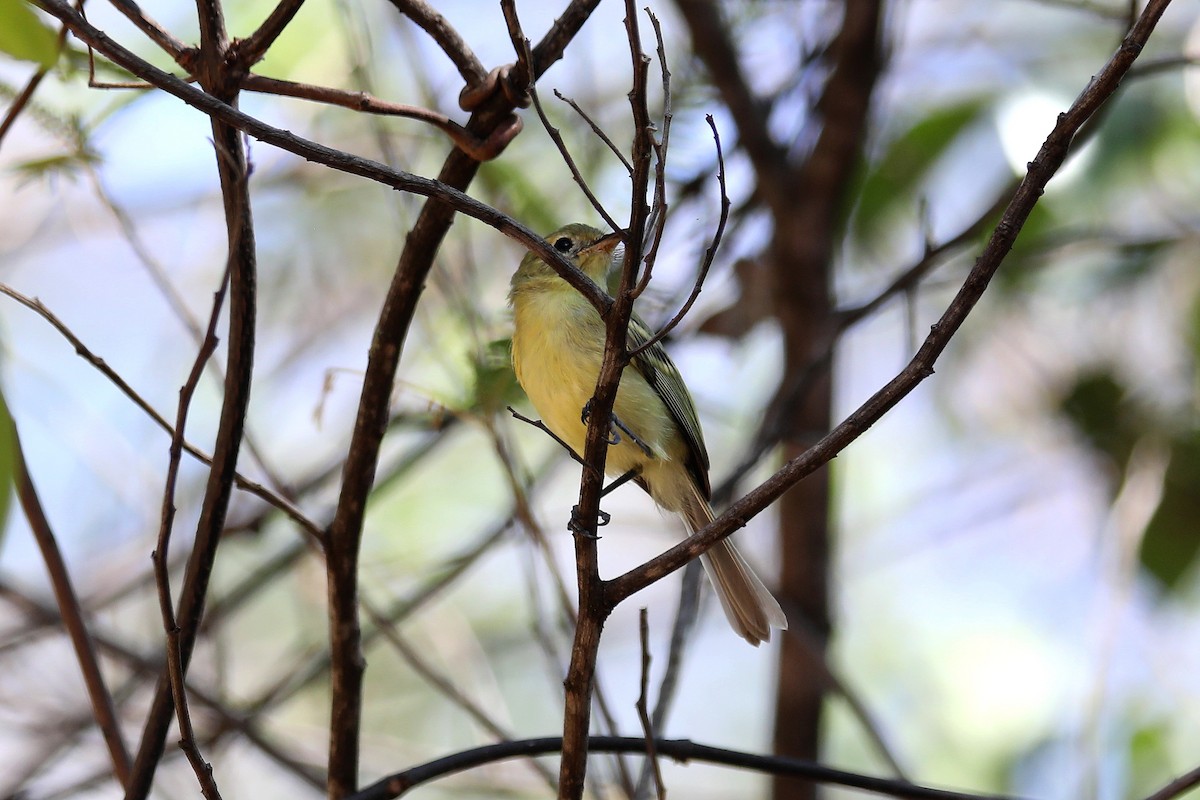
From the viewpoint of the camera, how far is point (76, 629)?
211 cm

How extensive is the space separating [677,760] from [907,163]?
298cm

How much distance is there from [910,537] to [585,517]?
12.5 ft

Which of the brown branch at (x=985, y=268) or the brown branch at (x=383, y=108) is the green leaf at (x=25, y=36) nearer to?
the brown branch at (x=383, y=108)

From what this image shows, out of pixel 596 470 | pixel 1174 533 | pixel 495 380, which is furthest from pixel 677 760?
pixel 1174 533

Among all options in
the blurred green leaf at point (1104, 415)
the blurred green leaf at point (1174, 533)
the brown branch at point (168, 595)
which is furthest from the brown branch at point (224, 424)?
the blurred green leaf at point (1104, 415)

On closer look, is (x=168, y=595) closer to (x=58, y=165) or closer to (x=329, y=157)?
(x=329, y=157)

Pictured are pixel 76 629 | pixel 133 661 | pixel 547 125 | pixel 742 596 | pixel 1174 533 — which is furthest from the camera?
pixel 1174 533

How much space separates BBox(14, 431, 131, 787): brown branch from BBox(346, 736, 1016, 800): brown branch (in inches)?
17.8

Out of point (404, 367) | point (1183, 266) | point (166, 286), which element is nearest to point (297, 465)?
point (404, 367)

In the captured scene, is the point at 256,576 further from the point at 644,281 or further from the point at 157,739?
the point at 644,281

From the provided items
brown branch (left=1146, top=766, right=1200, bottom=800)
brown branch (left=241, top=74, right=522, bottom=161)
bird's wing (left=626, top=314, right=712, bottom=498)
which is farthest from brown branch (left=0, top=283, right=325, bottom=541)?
brown branch (left=1146, top=766, right=1200, bottom=800)

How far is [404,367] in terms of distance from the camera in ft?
12.6

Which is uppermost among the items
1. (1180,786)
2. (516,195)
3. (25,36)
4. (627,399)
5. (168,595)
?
(516,195)

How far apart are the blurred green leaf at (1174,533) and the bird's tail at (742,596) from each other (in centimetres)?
188
